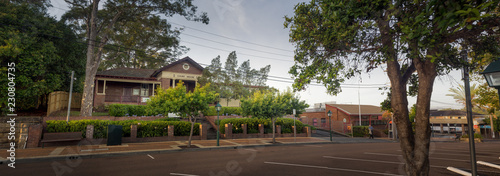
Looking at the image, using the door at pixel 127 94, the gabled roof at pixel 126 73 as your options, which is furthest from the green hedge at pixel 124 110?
the gabled roof at pixel 126 73

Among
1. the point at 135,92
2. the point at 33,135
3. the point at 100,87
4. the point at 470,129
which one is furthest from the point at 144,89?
the point at 470,129

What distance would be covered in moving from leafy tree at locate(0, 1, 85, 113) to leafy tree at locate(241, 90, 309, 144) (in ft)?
44.1

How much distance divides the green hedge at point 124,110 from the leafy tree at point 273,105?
38.7ft

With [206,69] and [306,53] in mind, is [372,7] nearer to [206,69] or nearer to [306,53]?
[306,53]

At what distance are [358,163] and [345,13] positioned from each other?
→ 23.5ft

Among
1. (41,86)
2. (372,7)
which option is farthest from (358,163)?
(41,86)

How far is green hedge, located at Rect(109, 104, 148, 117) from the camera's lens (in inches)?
898

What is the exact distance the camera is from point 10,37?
16625mm

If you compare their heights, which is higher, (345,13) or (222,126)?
(345,13)

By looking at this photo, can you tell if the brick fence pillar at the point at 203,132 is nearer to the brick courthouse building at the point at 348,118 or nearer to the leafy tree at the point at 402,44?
the leafy tree at the point at 402,44

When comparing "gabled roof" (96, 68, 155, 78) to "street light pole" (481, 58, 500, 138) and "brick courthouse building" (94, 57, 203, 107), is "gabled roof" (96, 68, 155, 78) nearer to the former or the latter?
"brick courthouse building" (94, 57, 203, 107)

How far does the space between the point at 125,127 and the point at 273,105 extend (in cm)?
1123

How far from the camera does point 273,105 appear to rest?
18594mm

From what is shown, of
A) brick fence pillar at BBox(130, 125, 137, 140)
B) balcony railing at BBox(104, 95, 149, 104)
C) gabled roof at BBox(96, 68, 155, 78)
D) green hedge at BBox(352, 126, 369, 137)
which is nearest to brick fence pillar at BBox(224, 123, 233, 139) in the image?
brick fence pillar at BBox(130, 125, 137, 140)
